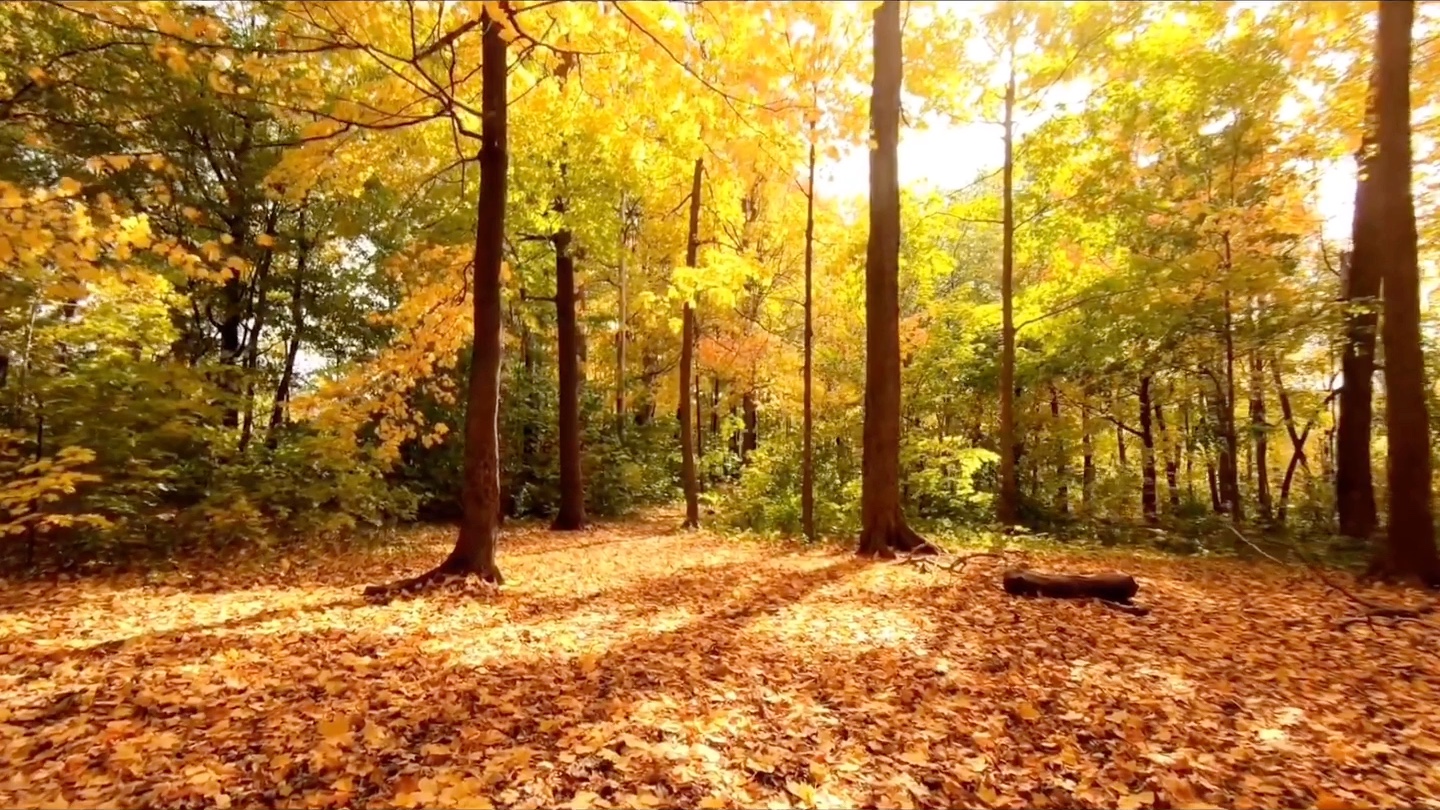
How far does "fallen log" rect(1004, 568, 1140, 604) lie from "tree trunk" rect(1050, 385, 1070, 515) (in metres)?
8.49

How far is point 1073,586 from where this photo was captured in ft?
20.4

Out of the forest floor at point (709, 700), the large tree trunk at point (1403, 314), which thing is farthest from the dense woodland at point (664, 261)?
the forest floor at point (709, 700)

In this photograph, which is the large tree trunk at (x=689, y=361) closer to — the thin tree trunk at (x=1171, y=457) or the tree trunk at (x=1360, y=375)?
the tree trunk at (x=1360, y=375)

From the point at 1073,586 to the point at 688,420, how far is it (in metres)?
8.63

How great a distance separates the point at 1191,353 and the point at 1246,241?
6.40 feet

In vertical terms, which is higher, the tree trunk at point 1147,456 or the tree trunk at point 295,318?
the tree trunk at point 295,318

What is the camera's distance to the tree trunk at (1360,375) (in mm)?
9125

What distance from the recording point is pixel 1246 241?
11.0m

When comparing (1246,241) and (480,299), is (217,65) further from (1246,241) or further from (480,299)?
(1246,241)

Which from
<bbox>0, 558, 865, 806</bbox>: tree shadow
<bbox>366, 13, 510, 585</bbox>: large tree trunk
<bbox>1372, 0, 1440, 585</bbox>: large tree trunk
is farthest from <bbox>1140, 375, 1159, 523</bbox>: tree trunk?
<bbox>366, 13, 510, 585</bbox>: large tree trunk

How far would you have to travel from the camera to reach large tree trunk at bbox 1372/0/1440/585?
6.07m

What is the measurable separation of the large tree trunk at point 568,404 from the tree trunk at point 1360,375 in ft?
39.1

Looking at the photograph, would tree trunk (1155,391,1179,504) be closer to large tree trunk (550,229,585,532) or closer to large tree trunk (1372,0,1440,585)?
large tree trunk (1372,0,1440,585)

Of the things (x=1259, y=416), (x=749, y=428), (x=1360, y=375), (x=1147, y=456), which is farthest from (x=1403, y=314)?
(x=749, y=428)
